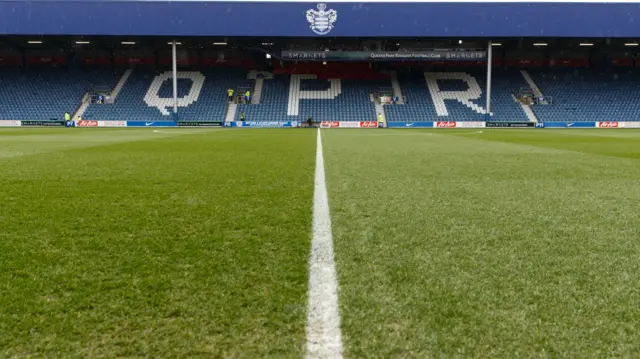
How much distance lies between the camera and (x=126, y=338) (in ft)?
4.69

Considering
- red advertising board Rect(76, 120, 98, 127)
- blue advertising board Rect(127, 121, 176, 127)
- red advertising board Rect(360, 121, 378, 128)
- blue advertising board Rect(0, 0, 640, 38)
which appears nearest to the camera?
blue advertising board Rect(0, 0, 640, 38)

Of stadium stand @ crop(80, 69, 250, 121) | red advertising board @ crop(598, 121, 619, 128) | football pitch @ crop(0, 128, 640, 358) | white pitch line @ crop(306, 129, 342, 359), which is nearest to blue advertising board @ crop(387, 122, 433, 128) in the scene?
red advertising board @ crop(598, 121, 619, 128)

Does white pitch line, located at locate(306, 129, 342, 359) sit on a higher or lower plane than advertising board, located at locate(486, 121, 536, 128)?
lower

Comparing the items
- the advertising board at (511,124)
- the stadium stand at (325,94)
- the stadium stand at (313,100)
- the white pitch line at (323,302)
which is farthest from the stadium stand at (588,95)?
the white pitch line at (323,302)

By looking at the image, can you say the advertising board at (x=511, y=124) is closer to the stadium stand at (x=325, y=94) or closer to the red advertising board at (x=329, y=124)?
the stadium stand at (x=325, y=94)

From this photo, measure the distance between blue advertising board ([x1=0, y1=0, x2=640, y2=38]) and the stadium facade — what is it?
74 millimetres

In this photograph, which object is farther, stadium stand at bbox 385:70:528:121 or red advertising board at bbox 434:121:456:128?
stadium stand at bbox 385:70:528:121

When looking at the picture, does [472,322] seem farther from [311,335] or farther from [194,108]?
[194,108]

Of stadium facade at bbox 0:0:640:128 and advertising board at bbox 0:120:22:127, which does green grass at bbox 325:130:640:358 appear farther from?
advertising board at bbox 0:120:22:127

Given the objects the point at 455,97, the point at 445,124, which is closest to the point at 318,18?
the point at 445,124

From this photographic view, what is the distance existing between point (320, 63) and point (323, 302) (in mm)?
38513

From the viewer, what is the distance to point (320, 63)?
38.8m

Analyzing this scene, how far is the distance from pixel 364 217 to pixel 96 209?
1893 mm

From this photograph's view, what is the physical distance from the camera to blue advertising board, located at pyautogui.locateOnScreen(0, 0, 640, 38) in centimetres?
3081
